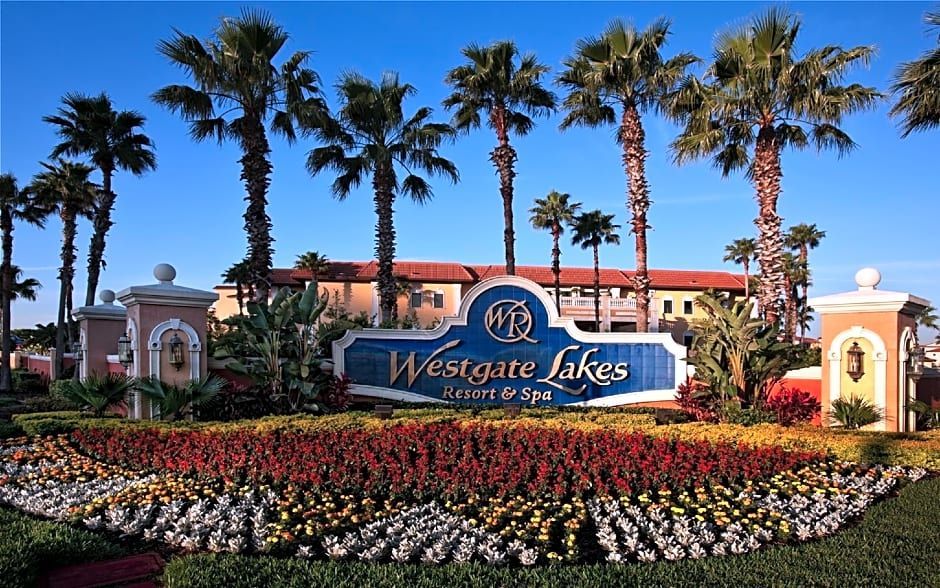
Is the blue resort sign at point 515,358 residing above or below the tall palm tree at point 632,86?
below

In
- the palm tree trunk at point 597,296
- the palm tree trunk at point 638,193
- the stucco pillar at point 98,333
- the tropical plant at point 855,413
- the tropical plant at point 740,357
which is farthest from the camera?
the palm tree trunk at point 597,296

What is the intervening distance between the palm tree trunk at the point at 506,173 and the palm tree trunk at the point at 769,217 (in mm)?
7769

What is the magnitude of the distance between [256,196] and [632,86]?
455 inches

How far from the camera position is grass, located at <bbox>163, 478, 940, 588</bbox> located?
4.33 meters

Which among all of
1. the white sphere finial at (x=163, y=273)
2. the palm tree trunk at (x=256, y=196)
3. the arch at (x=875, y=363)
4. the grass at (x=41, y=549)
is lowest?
the grass at (x=41, y=549)

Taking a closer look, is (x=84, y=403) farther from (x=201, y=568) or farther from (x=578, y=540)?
(x=578, y=540)

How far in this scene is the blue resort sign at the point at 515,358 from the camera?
13609 mm

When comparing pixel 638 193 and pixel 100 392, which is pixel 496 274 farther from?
pixel 100 392

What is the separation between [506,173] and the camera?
21.5 meters

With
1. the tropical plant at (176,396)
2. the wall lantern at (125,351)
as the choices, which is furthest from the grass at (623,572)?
the wall lantern at (125,351)

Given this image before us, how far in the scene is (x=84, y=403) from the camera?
12.1 metres

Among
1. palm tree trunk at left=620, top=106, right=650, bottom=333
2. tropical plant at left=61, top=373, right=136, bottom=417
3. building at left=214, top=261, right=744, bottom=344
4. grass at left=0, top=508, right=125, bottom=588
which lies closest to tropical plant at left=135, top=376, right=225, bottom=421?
tropical plant at left=61, top=373, right=136, bottom=417

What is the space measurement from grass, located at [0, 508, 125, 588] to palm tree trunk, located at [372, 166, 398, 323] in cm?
1467

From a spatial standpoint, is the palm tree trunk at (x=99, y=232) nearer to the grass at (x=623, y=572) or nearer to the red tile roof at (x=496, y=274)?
the red tile roof at (x=496, y=274)
